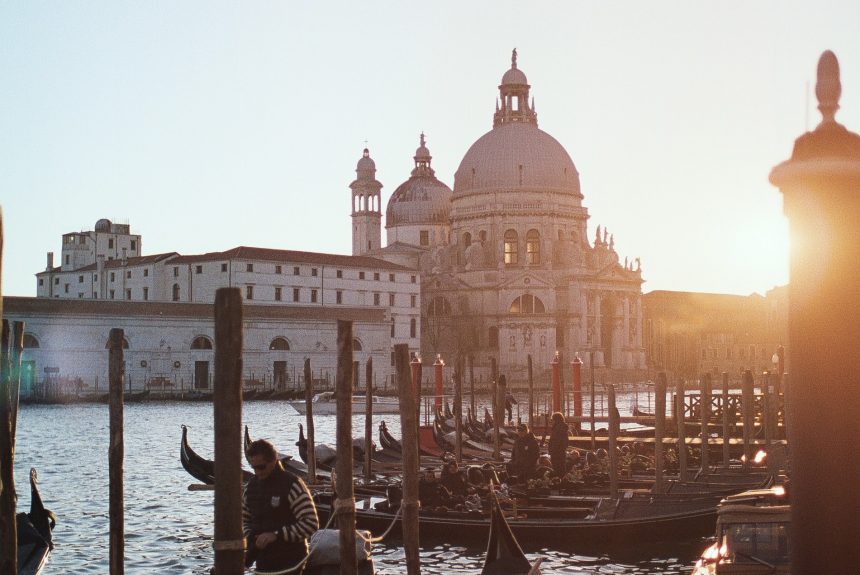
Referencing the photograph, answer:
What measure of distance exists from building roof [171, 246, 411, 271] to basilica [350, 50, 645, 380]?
622cm

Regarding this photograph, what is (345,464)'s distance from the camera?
26.3 ft

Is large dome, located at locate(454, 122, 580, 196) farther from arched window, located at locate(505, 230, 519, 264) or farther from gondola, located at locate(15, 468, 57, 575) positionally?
gondola, located at locate(15, 468, 57, 575)

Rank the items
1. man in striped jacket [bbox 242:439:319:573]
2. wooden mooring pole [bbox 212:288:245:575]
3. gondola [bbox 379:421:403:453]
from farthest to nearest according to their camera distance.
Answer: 1. gondola [bbox 379:421:403:453]
2. man in striped jacket [bbox 242:439:319:573]
3. wooden mooring pole [bbox 212:288:245:575]

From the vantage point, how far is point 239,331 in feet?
19.7

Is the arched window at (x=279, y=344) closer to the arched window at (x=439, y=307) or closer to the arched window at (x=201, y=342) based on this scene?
the arched window at (x=201, y=342)

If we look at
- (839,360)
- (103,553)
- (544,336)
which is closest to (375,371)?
(544,336)

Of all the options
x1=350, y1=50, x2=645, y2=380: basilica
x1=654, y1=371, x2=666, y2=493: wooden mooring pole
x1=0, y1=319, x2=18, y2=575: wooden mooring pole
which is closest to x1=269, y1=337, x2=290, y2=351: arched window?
x1=350, y1=50, x2=645, y2=380: basilica

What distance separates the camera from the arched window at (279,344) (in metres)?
51.8

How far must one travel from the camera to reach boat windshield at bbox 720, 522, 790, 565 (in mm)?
7211

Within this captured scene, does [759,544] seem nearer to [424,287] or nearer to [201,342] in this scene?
[201,342]

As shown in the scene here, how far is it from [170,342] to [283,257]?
9.19 m

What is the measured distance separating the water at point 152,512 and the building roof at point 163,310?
38.3 ft

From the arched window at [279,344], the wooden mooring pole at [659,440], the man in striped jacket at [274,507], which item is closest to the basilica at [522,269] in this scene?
the arched window at [279,344]

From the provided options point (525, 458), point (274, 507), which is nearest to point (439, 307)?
point (525, 458)
